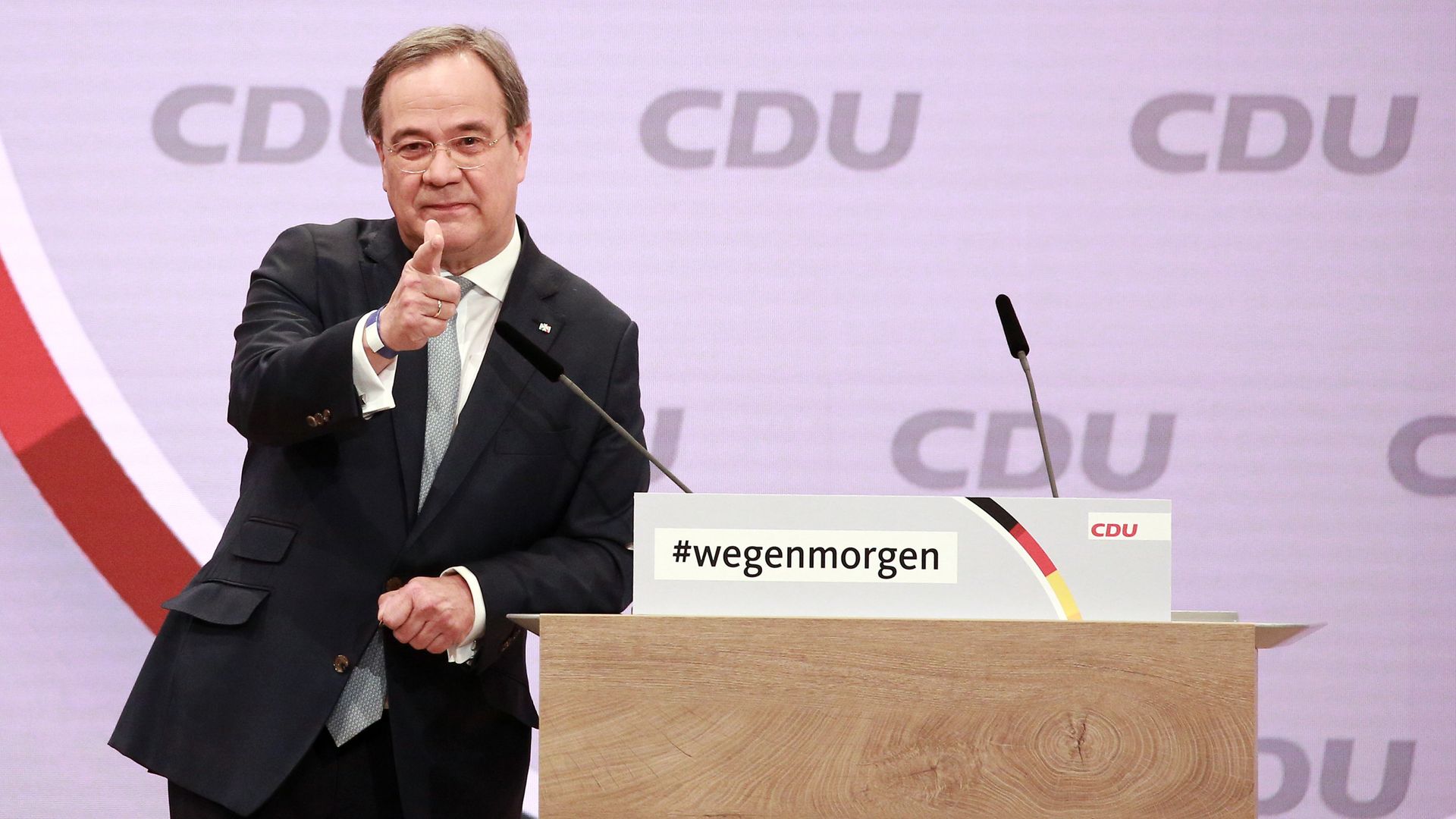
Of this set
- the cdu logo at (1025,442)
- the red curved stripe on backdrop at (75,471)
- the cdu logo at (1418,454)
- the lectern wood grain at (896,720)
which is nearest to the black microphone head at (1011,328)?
the lectern wood grain at (896,720)

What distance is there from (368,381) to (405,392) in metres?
0.20

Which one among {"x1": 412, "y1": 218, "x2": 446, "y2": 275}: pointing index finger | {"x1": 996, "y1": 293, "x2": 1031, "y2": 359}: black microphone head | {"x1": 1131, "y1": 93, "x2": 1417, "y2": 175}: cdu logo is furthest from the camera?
{"x1": 1131, "y1": 93, "x2": 1417, "y2": 175}: cdu logo

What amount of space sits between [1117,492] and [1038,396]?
29cm

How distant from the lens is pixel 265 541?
211cm

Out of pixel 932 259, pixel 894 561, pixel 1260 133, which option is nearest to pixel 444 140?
pixel 894 561

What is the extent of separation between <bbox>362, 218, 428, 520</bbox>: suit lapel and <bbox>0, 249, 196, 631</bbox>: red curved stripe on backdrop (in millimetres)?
1350

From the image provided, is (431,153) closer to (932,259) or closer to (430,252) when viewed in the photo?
(430,252)

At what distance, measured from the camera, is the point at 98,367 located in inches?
130

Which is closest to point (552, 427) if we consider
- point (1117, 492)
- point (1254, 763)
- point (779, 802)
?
point (779, 802)

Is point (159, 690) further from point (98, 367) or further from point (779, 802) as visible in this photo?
point (98, 367)

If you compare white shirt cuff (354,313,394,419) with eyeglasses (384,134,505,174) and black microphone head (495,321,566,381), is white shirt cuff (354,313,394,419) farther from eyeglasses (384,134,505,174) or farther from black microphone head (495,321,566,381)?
eyeglasses (384,134,505,174)

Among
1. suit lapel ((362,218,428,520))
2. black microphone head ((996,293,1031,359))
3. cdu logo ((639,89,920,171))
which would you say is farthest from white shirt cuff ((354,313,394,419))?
cdu logo ((639,89,920,171))

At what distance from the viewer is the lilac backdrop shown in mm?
3312

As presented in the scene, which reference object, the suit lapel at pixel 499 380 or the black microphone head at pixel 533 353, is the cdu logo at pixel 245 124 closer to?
the suit lapel at pixel 499 380
